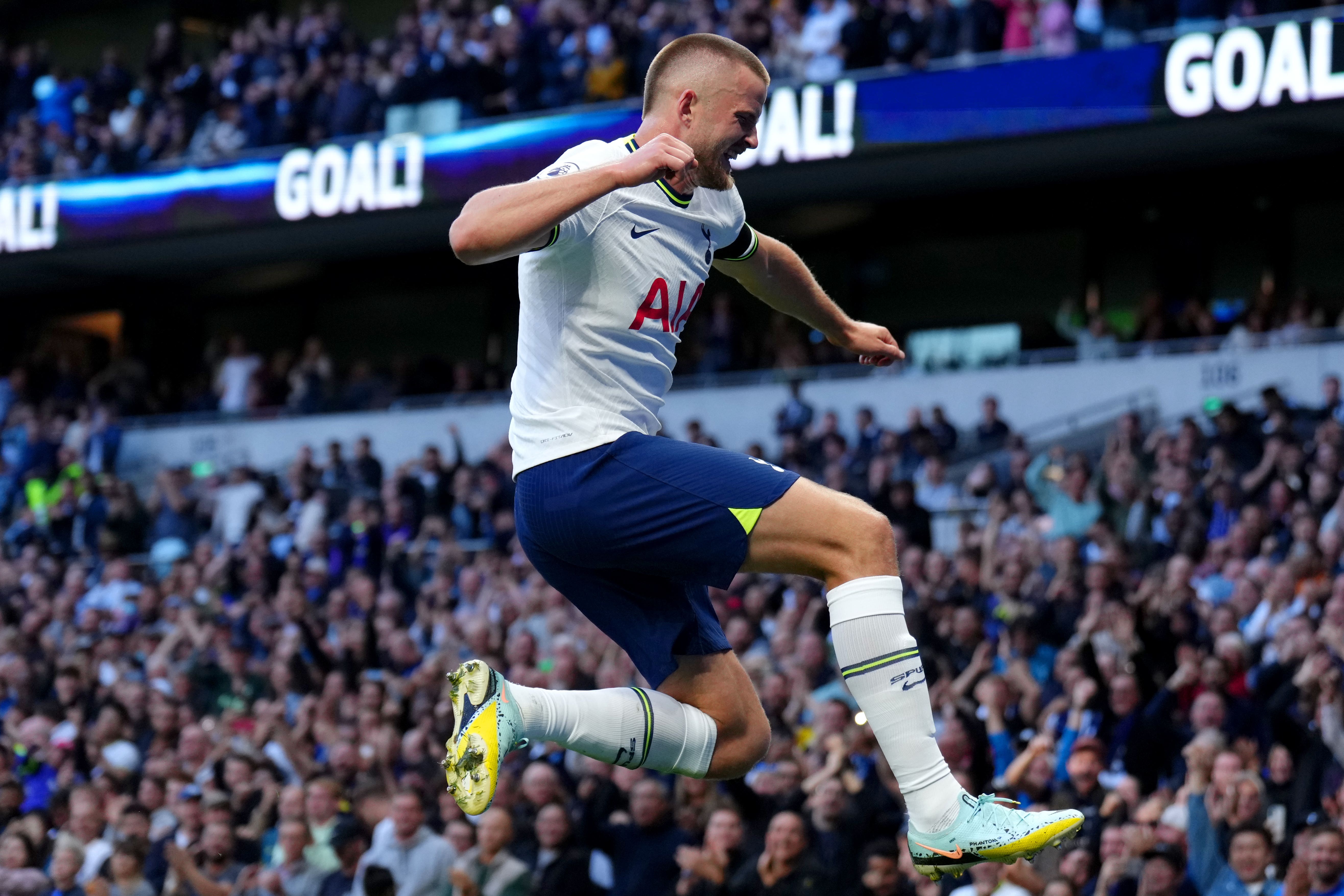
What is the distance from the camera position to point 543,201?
390 cm

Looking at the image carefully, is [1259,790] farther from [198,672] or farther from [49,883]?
[198,672]

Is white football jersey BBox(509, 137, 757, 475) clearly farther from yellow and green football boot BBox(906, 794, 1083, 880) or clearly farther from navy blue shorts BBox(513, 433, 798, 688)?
yellow and green football boot BBox(906, 794, 1083, 880)

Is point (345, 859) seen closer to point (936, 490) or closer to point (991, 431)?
point (936, 490)

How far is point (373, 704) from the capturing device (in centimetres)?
1072

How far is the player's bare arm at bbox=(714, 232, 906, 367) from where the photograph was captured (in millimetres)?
4965

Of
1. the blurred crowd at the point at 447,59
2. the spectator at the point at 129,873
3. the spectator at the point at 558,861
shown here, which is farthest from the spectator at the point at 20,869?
the blurred crowd at the point at 447,59

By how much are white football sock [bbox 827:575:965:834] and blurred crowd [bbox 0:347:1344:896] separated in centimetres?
349

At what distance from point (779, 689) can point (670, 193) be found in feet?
18.0

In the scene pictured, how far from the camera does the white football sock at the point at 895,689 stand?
4105 millimetres

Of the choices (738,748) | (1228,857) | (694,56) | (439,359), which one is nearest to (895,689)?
(738,748)

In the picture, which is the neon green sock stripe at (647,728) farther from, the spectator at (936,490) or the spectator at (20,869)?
the spectator at (936,490)

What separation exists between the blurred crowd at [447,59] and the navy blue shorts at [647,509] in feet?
37.3

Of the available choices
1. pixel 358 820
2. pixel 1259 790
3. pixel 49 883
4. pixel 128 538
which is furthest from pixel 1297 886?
pixel 128 538

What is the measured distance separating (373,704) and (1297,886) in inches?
227
